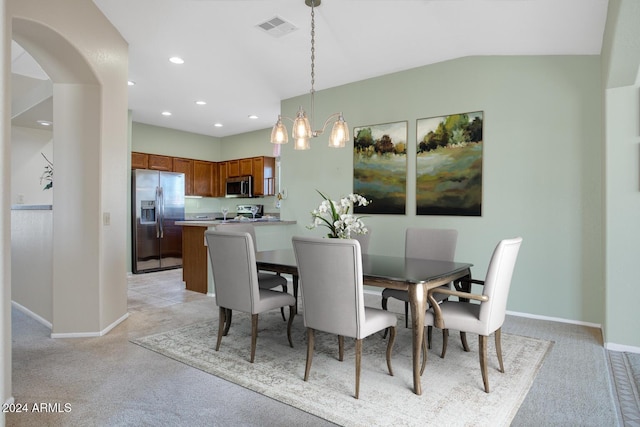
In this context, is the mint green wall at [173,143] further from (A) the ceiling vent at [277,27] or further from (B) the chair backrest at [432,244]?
(B) the chair backrest at [432,244]

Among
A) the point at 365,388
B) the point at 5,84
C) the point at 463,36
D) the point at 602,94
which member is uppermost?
the point at 463,36

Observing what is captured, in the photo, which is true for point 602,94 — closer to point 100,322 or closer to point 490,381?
point 490,381

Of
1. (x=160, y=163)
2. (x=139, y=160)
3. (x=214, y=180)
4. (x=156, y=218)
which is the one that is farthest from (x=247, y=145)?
(x=156, y=218)

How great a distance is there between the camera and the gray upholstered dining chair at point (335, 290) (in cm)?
216

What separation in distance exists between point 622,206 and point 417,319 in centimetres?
204

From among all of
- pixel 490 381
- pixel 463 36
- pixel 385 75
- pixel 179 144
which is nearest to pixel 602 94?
pixel 463 36

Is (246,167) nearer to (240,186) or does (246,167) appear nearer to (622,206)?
(240,186)

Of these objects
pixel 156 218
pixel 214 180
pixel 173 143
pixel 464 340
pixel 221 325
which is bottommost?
pixel 464 340

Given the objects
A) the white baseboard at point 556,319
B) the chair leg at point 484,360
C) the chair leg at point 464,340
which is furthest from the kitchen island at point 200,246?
the chair leg at point 484,360

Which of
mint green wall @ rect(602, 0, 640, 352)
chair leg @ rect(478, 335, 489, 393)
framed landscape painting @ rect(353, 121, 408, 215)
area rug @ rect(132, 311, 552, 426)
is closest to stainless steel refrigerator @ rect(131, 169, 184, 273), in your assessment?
area rug @ rect(132, 311, 552, 426)

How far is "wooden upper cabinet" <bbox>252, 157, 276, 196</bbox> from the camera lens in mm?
7324

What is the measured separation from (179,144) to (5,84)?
19.8 feet

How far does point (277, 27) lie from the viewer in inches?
138

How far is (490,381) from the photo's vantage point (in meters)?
2.42
